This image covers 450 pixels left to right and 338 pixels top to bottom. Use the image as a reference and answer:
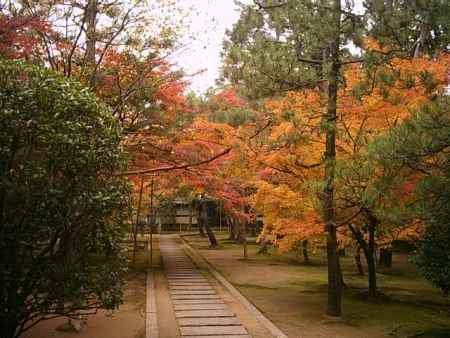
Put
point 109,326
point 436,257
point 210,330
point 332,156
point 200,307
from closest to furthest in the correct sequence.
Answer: point 436,257, point 210,330, point 109,326, point 332,156, point 200,307

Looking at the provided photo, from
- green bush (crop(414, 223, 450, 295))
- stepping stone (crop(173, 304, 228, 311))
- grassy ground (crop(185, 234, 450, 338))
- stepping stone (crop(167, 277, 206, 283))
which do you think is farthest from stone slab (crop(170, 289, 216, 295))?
green bush (crop(414, 223, 450, 295))

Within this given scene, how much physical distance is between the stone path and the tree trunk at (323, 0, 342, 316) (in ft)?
7.14

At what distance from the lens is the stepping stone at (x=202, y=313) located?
9078 mm

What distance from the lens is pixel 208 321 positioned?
338 inches

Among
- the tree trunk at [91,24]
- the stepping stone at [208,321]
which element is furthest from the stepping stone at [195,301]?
the tree trunk at [91,24]

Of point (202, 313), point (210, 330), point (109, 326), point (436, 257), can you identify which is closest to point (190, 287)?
point (202, 313)

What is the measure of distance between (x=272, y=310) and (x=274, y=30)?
19.4ft

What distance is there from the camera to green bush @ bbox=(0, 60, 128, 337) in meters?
5.16

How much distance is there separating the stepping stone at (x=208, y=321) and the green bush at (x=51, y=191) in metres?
2.88

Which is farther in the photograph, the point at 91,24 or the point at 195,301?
the point at 195,301

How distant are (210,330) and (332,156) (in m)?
4.05

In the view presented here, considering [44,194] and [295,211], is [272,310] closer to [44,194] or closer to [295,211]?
[295,211]

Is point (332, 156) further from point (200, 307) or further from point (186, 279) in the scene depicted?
point (186, 279)

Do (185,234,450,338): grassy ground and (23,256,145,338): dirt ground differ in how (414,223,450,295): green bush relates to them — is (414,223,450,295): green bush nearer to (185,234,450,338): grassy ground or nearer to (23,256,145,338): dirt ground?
(185,234,450,338): grassy ground
